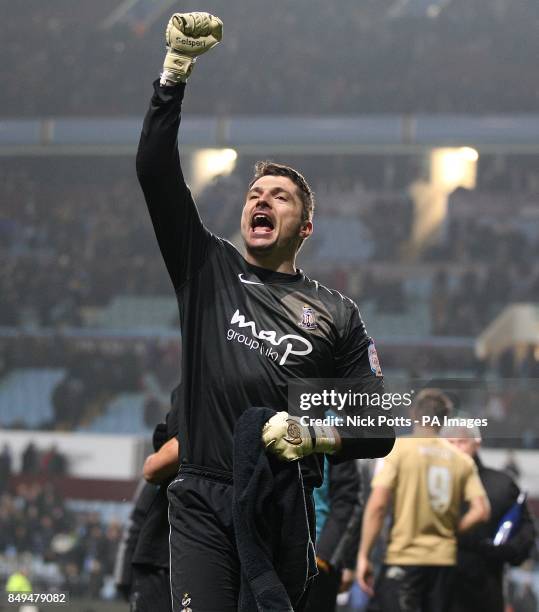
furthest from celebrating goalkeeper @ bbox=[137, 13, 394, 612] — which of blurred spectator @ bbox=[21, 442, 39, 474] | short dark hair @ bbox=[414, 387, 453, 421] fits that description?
blurred spectator @ bbox=[21, 442, 39, 474]

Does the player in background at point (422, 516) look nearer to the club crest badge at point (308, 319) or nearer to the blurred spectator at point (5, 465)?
the club crest badge at point (308, 319)

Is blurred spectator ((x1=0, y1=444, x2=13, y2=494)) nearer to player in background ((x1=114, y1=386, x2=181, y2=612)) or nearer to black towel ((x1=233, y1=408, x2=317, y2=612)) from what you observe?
player in background ((x1=114, y1=386, x2=181, y2=612))

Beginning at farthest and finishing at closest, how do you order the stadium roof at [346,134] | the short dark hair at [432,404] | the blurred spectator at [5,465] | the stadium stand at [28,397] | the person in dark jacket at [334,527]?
the stadium roof at [346,134], the stadium stand at [28,397], the blurred spectator at [5,465], the person in dark jacket at [334,527], the short dark hair at [432,404]

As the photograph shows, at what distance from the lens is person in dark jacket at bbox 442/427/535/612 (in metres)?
5.19

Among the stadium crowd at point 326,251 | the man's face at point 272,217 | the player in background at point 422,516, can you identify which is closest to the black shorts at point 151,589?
the man's face at point 272,217

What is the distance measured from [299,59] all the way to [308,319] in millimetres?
17595

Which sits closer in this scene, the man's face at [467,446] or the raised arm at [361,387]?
the raised arm at [361,387]

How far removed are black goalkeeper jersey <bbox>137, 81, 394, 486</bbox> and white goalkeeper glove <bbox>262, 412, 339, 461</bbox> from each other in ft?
0.46

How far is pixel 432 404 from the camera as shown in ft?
9.96

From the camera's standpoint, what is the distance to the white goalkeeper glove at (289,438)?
8.02 feet

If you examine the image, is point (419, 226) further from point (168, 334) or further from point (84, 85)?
Answer: point (84, 85)

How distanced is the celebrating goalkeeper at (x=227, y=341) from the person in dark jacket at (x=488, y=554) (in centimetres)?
254

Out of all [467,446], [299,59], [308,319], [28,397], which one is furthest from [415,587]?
[299,59]

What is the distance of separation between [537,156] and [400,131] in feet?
7.60
